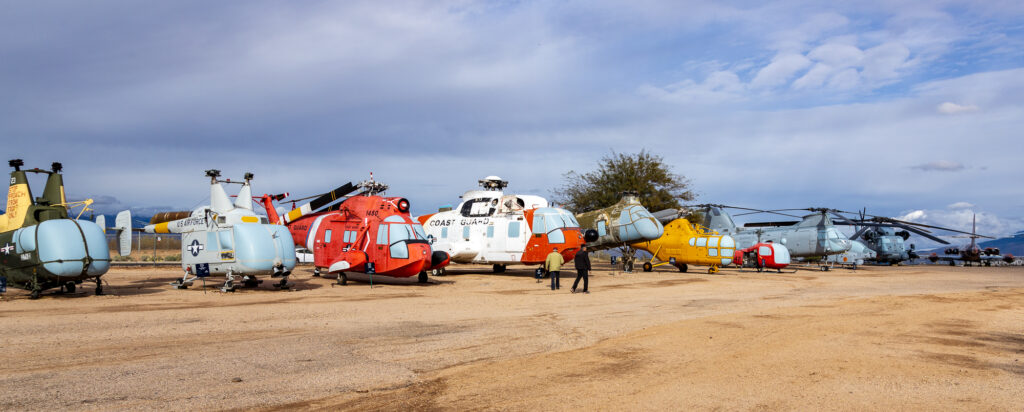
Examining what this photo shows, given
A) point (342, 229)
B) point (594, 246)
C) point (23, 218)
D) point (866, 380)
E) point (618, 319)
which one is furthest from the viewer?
point (594, 246)

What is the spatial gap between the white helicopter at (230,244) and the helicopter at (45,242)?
2046 millimetres

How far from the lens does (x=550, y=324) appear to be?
10406 millimetres

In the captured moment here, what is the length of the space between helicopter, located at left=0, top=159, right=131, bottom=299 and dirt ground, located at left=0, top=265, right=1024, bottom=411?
0.81 m

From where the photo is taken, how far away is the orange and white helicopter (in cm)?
2141

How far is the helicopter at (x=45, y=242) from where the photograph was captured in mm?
14000

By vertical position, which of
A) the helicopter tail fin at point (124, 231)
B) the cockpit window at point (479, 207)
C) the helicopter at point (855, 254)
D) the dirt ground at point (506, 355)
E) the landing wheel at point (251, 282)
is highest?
the cockpit window at point (479, 207)

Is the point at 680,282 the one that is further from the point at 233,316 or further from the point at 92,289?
the point at 92,289

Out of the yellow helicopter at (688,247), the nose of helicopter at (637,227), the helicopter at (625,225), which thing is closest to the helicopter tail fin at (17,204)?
the helicopter at (625,225)

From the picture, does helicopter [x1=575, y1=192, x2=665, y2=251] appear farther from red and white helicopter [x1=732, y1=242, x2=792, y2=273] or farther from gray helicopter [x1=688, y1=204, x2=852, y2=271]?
gray helicopter [x1=688, y1=204, x2=852, y2=271]

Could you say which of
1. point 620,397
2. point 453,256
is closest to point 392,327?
point 620,397

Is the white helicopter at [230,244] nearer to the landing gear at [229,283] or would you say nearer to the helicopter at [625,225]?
the landing gear at [229,283]

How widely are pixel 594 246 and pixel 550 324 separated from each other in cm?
1632

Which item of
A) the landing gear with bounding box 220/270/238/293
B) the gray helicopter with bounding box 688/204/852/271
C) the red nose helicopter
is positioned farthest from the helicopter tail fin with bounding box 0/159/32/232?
the gray helicopter with bounding box 688/204/852/271

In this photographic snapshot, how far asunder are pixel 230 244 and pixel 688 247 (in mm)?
18892
